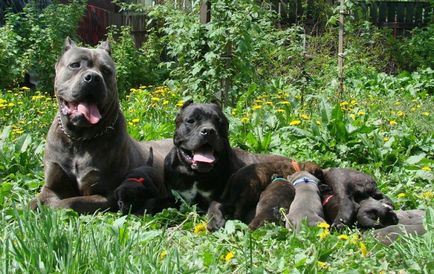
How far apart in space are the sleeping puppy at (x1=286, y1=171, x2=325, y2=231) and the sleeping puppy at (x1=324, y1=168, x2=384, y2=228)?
15 cm

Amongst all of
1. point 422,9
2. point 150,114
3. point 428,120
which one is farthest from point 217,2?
point 422,9

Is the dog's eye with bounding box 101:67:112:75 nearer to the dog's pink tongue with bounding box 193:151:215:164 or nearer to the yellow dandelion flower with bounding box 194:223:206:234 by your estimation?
the dog's pink tongue with bounding box 193:151:215:164

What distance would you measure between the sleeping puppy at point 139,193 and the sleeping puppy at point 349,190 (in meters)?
1.49

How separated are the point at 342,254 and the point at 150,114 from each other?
5429 millimetres

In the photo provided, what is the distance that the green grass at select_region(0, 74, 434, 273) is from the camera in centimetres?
367

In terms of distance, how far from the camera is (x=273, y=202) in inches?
214

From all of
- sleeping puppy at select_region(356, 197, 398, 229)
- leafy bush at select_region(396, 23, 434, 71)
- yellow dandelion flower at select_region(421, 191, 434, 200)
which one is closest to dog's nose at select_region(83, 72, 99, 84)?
sleeping puppy at select_region(356, 197, 398, 229)

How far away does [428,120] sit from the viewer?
938cm

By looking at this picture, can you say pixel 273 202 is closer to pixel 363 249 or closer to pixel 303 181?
pixel 303 181

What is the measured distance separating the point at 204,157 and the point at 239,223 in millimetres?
870

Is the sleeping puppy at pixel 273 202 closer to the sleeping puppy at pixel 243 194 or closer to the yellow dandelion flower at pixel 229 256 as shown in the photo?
the sleeping puppy at pixel 243 194

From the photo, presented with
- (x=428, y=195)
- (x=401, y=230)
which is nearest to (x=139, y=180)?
(x=401, y=230)

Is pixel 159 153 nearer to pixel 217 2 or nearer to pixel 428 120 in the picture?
pixel 217 2

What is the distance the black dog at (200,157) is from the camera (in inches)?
228
